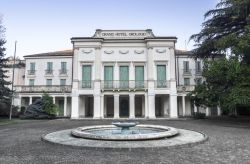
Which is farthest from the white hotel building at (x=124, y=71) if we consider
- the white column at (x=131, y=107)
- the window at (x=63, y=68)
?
the window at (x=63, y=68)

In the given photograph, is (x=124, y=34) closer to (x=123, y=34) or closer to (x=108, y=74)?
(x=123, y=34)

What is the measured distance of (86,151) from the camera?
8.99 m

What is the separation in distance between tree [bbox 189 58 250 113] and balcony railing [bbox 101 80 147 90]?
32.3 feet

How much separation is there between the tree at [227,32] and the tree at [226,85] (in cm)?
128

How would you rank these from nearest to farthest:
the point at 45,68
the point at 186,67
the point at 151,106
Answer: the point at 151,106, the point at 186,67, the point at 45,68

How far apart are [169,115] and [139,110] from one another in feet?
16.5

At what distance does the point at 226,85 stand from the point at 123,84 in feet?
44.8

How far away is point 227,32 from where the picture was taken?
24234 millimetres

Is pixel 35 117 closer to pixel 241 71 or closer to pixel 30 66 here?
pixel 30 66

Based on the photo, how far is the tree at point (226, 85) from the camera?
17.8 m

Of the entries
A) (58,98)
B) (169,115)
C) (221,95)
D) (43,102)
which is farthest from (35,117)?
(221,95)

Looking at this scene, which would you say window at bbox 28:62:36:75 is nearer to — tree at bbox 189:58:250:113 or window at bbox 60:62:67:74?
window at bbox 60:62:67:74

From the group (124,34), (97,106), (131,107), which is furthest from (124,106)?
(124,34)

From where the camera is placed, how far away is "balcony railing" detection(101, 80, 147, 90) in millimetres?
30688
